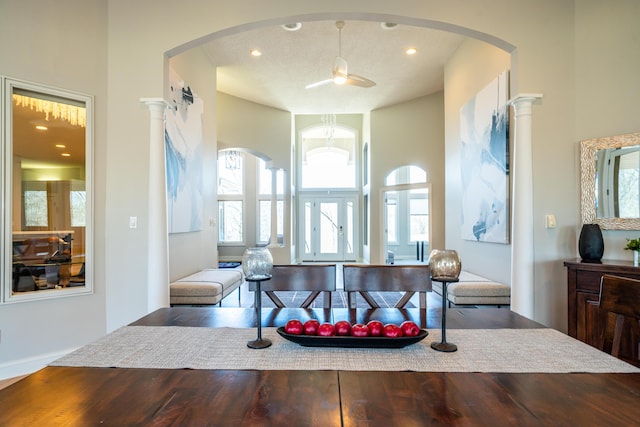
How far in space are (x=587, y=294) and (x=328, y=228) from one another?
24.7 feet

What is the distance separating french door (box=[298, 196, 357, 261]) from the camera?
32.0ft

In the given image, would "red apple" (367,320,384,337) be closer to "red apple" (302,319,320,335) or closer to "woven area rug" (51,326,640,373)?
"woven area rug" (51,326,640,373)

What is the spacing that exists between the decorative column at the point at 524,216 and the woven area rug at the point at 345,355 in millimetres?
1601

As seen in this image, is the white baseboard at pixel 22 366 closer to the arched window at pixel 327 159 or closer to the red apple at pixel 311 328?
the red apple at pixel 311 328

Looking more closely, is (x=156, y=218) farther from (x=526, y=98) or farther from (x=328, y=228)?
(x=328, y=228)

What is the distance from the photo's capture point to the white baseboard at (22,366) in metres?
2.58

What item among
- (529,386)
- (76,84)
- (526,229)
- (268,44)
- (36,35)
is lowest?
(529,386)

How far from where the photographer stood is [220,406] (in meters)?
0.82

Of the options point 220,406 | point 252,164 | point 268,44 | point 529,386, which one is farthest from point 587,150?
point 252,164

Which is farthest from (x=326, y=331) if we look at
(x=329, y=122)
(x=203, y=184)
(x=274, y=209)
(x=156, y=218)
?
(x=329, y=122)

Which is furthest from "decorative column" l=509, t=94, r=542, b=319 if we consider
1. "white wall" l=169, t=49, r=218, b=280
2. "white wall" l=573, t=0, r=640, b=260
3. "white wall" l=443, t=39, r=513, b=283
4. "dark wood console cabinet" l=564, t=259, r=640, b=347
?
"white wall" l=169, t=49, r=218, b=280

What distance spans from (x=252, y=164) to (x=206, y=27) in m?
7.40

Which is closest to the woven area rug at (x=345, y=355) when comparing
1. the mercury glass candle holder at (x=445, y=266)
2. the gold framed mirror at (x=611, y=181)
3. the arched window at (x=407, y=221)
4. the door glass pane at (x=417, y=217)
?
the mercury glass candle holder at (x=445, y=266)

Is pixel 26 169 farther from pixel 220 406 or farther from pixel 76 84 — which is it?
pixel 220 406
